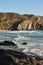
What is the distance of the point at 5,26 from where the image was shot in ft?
640

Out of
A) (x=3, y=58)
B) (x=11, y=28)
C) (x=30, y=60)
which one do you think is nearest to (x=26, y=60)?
(x=30, y=60)

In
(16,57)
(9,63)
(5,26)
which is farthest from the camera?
(5,26)

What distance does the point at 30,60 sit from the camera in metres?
14.9

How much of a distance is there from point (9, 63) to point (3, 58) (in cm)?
93

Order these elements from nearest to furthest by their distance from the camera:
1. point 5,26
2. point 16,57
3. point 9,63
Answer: point 9,63, point 16,57, point 5,26

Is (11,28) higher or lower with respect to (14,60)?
lower

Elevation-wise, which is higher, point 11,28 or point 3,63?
point 3,63

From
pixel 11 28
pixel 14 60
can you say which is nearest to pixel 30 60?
pixel 14 60

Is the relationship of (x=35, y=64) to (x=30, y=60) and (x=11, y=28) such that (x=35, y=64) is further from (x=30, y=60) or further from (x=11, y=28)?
(x=11, y=28)

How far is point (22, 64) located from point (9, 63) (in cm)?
104

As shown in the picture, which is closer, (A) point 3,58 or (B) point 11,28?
(A) point 3,58

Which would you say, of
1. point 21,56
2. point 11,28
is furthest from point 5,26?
point 21,56

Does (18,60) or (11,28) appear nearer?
(18,60)

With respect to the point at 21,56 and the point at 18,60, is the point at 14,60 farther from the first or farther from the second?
the point at 21,56
